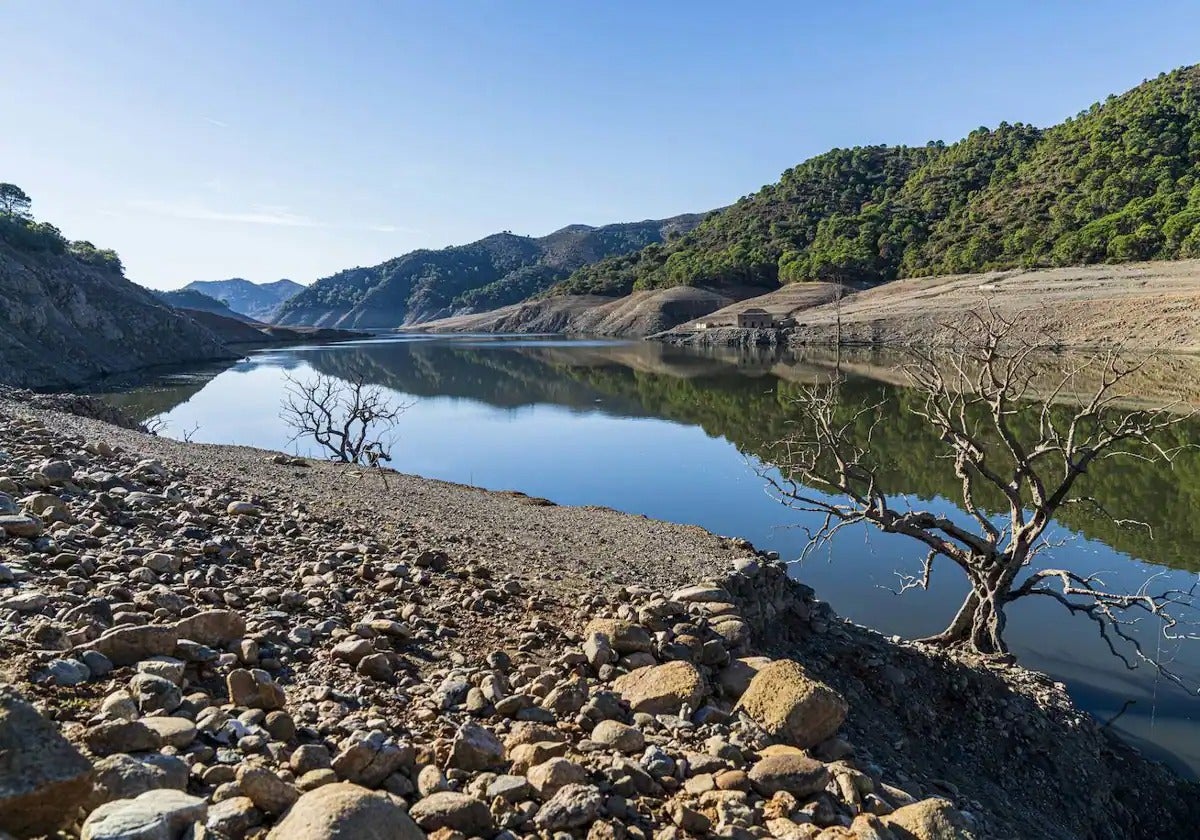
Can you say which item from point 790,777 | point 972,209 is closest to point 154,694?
point 790,777

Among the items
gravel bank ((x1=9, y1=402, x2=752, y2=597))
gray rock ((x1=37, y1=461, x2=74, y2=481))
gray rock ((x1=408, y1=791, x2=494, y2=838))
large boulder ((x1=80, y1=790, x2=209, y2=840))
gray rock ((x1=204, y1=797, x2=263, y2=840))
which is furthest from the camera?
gravel bank ((x1=9, y1=402, x2=752, y2=597))

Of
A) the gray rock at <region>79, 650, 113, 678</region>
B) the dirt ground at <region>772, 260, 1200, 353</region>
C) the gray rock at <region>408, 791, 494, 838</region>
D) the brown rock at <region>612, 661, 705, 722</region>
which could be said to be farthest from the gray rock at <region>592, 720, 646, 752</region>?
the dirt ground at <region>772, 260, 1200, 353</region>

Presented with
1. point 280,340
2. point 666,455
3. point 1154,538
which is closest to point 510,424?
point 666,455

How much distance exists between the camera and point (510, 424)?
35.8 meters

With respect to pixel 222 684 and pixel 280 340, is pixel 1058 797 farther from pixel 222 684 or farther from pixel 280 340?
pixel 280 340

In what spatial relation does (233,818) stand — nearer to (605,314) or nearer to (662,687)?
(662,687)

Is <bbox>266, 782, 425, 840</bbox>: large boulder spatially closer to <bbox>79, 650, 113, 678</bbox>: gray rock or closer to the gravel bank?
<bbox>79, 650, 113, 678</bbox>: gray rock

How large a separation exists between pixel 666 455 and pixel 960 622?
653 inches

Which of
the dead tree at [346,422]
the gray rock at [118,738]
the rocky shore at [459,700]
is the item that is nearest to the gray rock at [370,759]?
the rocky shore at [459,700]

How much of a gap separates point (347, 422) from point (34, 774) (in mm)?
22324

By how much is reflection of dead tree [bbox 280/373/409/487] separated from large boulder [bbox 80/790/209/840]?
13.3 meters

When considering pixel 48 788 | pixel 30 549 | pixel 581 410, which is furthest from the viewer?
pixel 581 410

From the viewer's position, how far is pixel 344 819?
2836 millimetres

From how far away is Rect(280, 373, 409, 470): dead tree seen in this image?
24.8 meters
